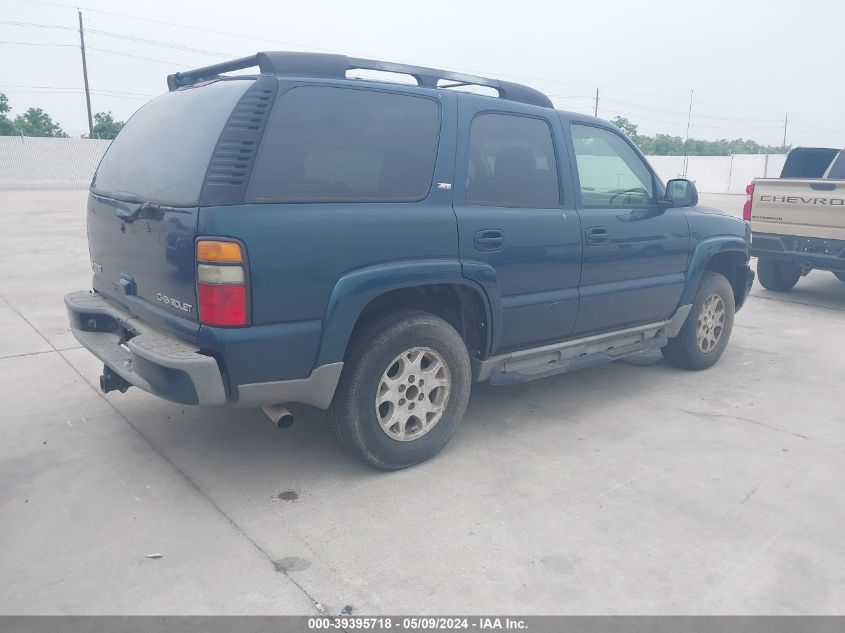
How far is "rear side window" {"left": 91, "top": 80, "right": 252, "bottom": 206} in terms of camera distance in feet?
10.2

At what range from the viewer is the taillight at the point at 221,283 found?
9.55 ft

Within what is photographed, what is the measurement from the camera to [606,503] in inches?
134

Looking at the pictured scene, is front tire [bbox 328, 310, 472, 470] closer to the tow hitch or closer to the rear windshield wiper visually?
the rear windshield wiper

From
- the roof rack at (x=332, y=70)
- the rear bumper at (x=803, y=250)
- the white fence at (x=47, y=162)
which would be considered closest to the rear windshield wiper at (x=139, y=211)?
the roof rack at (x=332, y=70)

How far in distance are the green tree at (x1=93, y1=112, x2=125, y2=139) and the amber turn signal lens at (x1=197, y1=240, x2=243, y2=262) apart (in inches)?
1727

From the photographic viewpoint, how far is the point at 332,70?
11.1 ft

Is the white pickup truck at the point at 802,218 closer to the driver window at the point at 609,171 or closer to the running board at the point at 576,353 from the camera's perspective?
the running board at the point at 576,353

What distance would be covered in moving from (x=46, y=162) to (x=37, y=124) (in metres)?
12.7

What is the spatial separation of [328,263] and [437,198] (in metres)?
0.77

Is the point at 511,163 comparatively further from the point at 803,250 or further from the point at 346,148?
the point at 803,250

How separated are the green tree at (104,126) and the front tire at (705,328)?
43.1m

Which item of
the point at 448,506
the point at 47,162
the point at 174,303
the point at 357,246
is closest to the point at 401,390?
the point at 448,506

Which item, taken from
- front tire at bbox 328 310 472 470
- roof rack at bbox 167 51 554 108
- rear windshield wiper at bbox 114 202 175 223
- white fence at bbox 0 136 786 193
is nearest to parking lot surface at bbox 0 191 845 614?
front tire at bbox 328 310 472 470

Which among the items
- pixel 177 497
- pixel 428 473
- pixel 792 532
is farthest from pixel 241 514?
pixel 792 532
